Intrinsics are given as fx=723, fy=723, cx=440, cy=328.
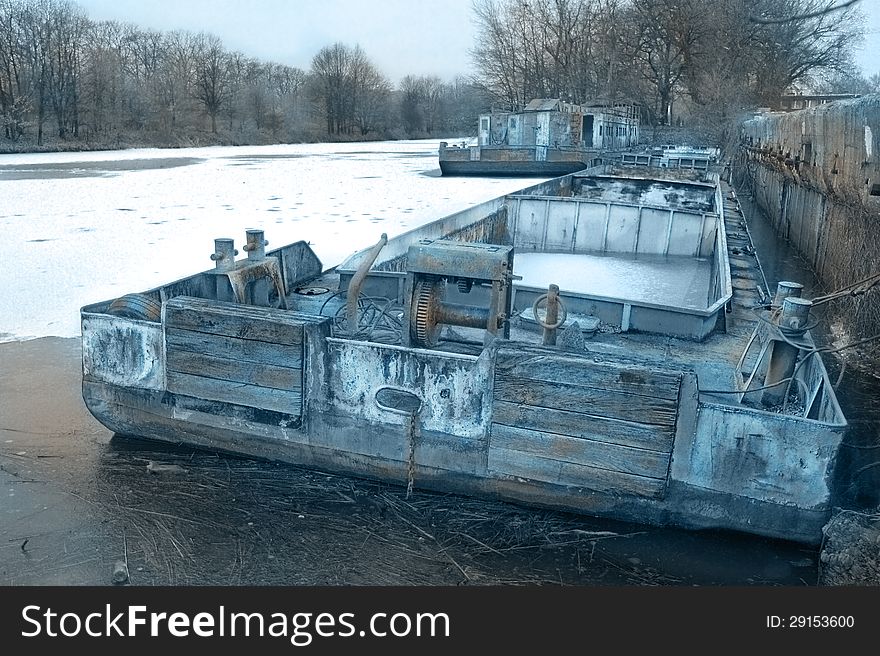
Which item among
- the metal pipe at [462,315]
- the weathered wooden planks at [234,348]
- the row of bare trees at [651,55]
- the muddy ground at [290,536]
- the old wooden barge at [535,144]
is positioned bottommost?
the muddy ground at [290,536]

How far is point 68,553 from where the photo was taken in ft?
13.2

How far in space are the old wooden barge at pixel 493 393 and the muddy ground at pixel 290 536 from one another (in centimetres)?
16

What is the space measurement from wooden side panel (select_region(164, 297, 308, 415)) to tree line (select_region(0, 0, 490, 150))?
39.4m

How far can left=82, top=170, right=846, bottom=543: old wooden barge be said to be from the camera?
4.18 meters

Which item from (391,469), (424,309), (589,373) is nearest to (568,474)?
(589,373)

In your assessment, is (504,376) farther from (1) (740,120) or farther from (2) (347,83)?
(2) (347,83)

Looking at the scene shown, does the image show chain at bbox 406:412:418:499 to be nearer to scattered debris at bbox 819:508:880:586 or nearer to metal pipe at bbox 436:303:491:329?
metal pipe at bbox 436:303:491:329

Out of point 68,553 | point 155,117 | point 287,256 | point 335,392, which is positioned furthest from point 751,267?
point 155,117

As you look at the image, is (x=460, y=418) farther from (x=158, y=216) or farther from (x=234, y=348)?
(x=158, y=216)

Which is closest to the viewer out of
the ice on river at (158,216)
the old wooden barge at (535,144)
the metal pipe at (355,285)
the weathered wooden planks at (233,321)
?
the weathered wooden planks at (233,321)

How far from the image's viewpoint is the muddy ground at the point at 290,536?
3.95m

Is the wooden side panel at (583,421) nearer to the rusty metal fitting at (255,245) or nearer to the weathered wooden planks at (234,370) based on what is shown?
the weathered wooden planks at (234,370)

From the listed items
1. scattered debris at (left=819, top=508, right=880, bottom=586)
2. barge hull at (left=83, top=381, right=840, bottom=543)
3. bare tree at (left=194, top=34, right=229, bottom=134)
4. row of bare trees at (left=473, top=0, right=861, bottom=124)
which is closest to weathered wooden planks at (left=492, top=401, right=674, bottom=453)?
barge hull at (left=83, top=381, right=840, bottom=543)

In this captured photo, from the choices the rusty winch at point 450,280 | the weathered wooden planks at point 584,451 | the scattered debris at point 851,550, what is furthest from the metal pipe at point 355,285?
the scattered debris at point 851,550
